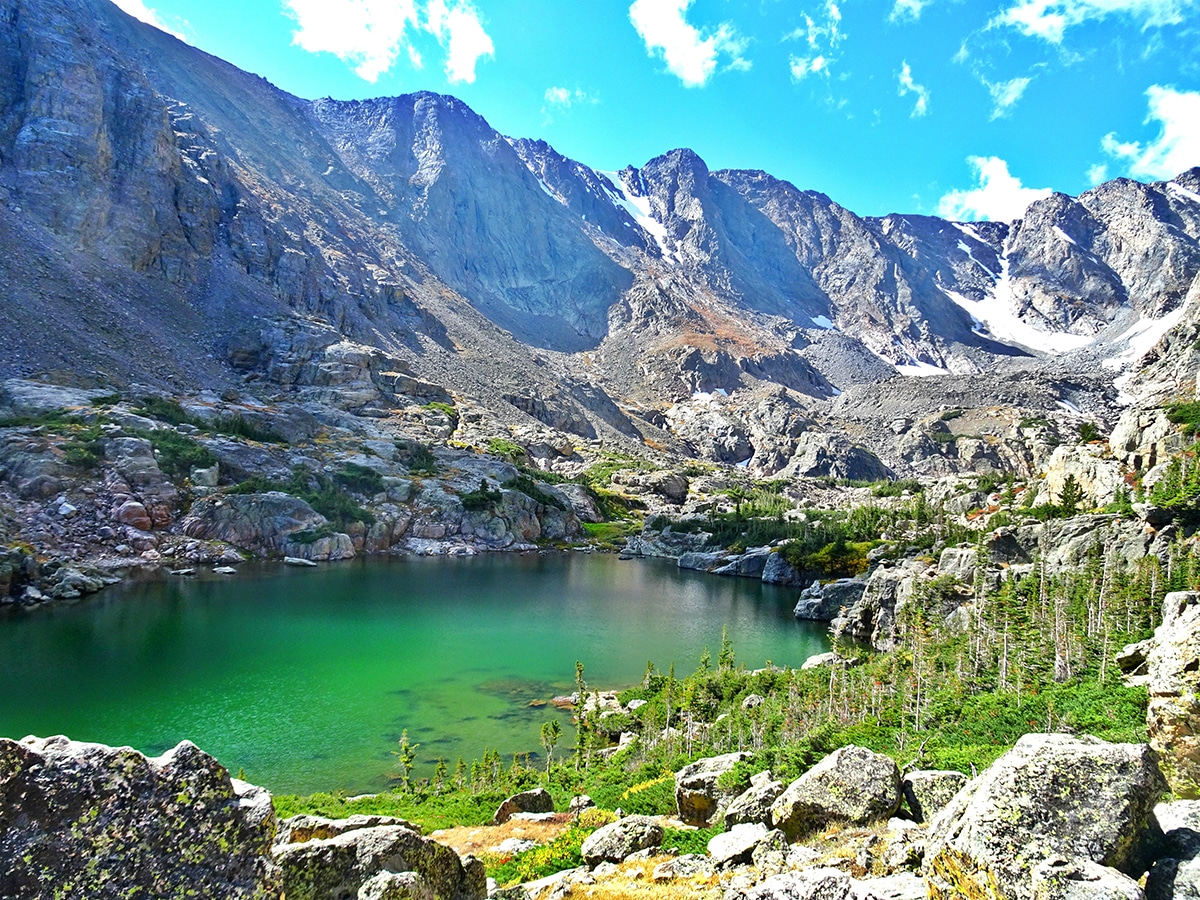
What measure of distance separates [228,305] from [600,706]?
472 feet

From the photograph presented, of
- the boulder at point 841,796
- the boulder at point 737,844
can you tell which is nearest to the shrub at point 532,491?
the boulder at point 737,844

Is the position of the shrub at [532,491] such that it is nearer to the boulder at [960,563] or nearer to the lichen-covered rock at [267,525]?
the lichen-covered rock at [267,525]

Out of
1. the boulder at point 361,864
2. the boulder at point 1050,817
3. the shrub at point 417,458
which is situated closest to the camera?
the boulder at point 1050,817

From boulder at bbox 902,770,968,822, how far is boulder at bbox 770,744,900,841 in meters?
0.46

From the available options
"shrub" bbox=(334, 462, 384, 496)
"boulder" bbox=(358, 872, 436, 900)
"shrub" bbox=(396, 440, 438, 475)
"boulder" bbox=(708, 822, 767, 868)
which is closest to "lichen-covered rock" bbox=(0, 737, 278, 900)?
"boulder" bbox=(358, 872, 436, 900)

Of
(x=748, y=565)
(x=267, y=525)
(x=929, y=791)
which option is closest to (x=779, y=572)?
(x=748, y=565)

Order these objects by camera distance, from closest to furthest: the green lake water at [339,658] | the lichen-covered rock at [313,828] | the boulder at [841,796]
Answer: the lichen-covered rock at [313,828] → the boulder at [841,796] → the green lake water at [339,658]

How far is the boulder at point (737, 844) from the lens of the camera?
12.3 metres

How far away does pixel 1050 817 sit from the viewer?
7398 mm

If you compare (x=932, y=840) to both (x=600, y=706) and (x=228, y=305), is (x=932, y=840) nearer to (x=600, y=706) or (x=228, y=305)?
(x=600, y=706)

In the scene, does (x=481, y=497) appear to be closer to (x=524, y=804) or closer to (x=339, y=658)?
(x=339, y=658)

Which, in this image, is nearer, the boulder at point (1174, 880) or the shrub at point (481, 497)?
the boulder at point (1174, 880)

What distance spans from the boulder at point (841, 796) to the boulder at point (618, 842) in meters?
3.03

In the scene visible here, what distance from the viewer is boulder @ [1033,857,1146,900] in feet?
20.3
